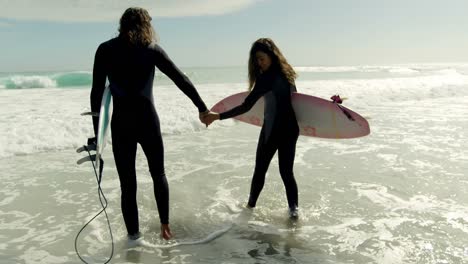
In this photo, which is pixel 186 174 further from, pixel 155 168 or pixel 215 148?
pixel 155 168

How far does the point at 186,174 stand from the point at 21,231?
2.36 metres

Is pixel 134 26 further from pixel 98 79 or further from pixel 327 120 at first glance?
pixel 327 120

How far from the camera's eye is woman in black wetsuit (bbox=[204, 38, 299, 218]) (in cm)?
362

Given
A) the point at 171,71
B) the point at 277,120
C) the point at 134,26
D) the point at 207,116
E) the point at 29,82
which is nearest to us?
the point at 134,26

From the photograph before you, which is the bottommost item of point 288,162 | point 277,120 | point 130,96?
point 288,162

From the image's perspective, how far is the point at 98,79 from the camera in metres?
3.03

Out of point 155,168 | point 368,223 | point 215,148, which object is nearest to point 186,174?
point 215,148

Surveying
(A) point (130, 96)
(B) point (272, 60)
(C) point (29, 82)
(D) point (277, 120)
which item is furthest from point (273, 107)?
(C) point (29, 82)

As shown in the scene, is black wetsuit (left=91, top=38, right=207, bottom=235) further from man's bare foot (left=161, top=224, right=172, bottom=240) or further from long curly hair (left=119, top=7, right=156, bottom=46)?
man's bare foot (left=161, top=224, right=172, bottom=240)

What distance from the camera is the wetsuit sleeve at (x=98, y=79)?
2992mm

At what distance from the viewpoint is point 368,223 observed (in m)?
3.77

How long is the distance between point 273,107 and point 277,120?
0.13 m

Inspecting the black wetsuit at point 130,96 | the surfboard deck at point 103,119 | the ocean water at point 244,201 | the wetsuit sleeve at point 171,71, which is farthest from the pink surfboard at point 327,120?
the surfboard deck at point 103,119

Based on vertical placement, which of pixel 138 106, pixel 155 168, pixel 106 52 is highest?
pixel 106 52
